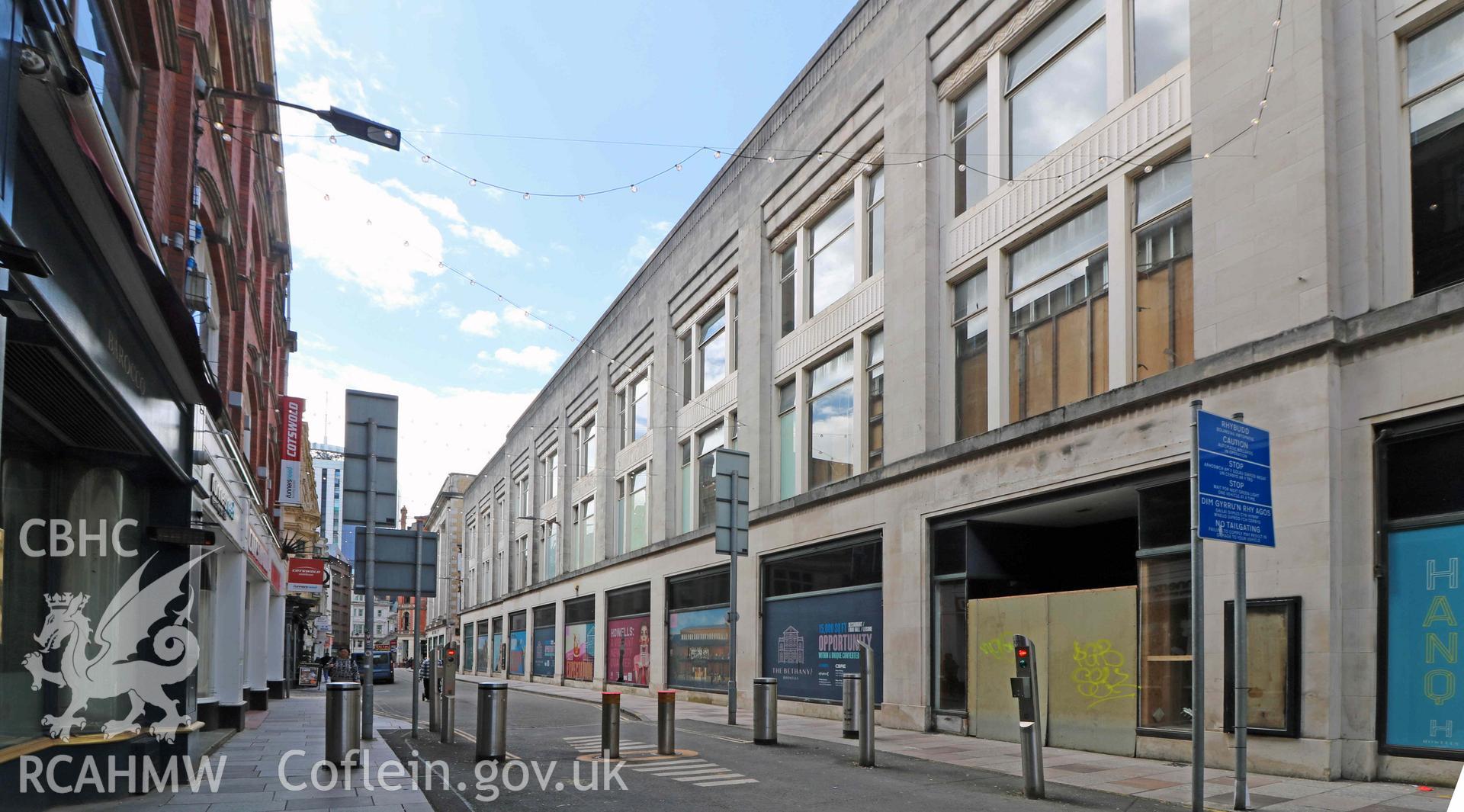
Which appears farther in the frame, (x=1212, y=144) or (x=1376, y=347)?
(x=1212, y=144)

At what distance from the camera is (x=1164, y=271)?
1452 centimetres

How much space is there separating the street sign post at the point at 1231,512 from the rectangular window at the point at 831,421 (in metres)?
13.0

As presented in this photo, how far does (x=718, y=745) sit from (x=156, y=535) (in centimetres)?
800

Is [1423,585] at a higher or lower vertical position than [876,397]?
lower

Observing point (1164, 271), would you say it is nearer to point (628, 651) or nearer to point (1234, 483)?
point (1234, 483)

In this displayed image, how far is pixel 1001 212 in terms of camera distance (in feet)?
59.4

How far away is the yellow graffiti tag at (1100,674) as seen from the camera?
46.9ft

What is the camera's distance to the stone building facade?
1116 centimetres

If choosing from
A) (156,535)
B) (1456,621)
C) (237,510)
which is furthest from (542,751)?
(1456,621)

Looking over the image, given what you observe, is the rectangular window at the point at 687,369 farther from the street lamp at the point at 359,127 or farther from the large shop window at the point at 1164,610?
the street lamp at the point at 359,127

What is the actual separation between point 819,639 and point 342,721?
12840mm

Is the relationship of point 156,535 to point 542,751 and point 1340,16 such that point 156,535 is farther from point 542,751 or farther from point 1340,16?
point 1340,16

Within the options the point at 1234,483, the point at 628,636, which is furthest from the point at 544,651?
the point at 1234,483

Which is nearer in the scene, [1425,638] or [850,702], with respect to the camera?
[1425,638]
